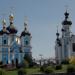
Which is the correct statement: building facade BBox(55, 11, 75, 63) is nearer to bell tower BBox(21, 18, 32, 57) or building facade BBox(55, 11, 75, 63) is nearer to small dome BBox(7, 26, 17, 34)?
bell tower BBox(21, 18, 32, 57)

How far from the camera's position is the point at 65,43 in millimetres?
72312

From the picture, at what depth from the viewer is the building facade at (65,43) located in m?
70.0

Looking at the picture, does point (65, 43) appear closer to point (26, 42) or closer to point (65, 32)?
point (65, 32)

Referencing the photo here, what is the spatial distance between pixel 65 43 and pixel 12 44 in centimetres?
1343

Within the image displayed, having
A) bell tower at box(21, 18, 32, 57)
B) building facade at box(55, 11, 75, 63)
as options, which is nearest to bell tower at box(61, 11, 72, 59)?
building facade at box(55, 11, 75, 63)

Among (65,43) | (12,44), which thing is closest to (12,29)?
(12,44)

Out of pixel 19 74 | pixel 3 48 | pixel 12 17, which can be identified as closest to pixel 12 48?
pixel 3 48

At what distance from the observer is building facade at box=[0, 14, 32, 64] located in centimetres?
6325

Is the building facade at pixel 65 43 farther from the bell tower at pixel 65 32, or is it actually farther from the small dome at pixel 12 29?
the small dome at pixel 12 29

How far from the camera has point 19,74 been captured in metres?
31.5

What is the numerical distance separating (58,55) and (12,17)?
1545 cm

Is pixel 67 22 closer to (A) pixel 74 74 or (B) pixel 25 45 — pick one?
(B) pixel 25 45

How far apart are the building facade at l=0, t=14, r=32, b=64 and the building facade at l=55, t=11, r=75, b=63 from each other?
940 cm

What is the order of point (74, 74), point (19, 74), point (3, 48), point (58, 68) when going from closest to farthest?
point (74, 74) < point (19, 74) < point (58, 68) < point (3, 48)
